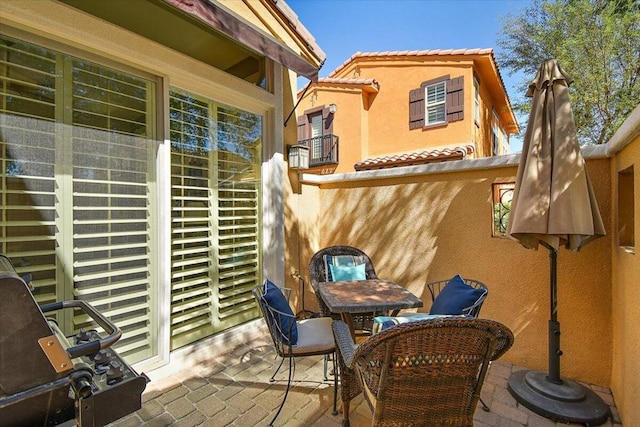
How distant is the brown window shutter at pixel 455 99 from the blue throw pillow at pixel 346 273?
7.00 m

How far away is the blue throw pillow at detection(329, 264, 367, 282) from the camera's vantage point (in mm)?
3828

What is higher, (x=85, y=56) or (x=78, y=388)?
(x=85, y=56)

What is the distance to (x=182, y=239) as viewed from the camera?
3256mm

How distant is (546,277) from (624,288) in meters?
0.77

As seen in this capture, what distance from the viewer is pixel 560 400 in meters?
2.54

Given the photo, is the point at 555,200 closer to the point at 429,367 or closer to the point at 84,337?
the point at 429,367

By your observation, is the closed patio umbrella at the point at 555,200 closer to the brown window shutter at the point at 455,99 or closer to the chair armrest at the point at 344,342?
the chair armrest at the point at 344,342

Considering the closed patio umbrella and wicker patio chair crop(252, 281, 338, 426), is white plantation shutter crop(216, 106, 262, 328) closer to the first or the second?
wicker patio chair crop(252, 281, 338, 426)

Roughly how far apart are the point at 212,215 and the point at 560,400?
12.3 feet

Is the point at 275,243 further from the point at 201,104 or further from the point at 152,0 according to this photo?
the point at 152,0

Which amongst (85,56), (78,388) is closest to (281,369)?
(78,388)

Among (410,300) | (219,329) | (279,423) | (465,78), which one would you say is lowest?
(279,423)

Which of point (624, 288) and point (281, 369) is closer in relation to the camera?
point (624, 288)

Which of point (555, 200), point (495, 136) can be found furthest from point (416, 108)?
point (555, 200)
